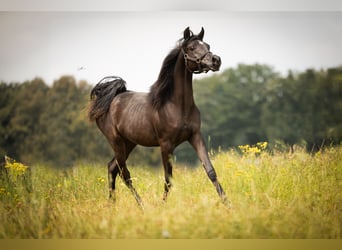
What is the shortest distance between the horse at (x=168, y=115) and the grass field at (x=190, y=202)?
0.81ft

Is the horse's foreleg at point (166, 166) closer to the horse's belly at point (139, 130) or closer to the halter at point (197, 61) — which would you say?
the horse's belly at point (139, 130)

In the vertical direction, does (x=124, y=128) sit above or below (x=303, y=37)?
below

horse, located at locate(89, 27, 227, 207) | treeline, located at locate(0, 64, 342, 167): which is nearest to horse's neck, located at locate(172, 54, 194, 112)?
horse, located at locate(89, 27, 227, 207)

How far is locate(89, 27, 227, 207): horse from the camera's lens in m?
4.66

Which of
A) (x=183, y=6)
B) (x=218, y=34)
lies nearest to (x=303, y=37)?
(x=218, y=34)

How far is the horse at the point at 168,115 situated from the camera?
183 inches

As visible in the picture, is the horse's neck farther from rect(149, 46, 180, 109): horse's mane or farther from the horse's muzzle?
the horse's muzzle

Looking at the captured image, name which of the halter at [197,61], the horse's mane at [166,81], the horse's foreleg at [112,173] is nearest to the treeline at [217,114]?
the horse's foreleg at [112,173]

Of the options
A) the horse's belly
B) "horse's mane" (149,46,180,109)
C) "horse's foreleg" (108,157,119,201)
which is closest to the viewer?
"horse's mane" (149,46,180,109)

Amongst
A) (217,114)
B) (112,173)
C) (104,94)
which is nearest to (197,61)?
(104,94)

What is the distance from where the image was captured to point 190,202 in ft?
15.4

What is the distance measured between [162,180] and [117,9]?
194 cm

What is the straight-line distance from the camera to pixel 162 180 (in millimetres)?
5453

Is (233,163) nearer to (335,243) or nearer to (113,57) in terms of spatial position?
(335,243)
